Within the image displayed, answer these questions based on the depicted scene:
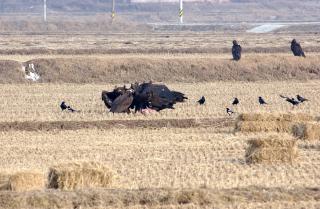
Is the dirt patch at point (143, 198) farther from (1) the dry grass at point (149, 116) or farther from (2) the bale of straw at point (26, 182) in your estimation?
(1) the dry grass at point (149, 116)

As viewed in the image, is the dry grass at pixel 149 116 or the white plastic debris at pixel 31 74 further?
the white plastic debris at pixel 31 74

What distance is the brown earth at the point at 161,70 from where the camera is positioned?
4153cm

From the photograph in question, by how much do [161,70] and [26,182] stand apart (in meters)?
26.7

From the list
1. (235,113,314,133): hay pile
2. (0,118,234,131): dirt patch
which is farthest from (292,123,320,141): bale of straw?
(0,118,234,131): dirt patch

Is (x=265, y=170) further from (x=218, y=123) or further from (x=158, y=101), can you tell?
(x=158, y=101)

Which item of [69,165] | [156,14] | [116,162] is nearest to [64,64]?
[116,162]

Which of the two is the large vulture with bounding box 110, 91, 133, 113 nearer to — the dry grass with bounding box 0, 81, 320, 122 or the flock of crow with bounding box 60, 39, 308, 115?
the flock of crow with bounding box 60, 39, 308, 115

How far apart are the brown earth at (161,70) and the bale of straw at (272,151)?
21754 mm

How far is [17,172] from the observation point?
16031mm

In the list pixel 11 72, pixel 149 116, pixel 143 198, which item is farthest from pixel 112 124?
pixel 11 72

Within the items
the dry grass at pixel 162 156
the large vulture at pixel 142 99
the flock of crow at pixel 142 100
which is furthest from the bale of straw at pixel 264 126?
the large vulture at pixel 142 99

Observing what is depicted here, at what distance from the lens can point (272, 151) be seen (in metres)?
19.6

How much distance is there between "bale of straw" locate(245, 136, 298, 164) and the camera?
19.5 meters

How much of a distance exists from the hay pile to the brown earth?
16.5m
